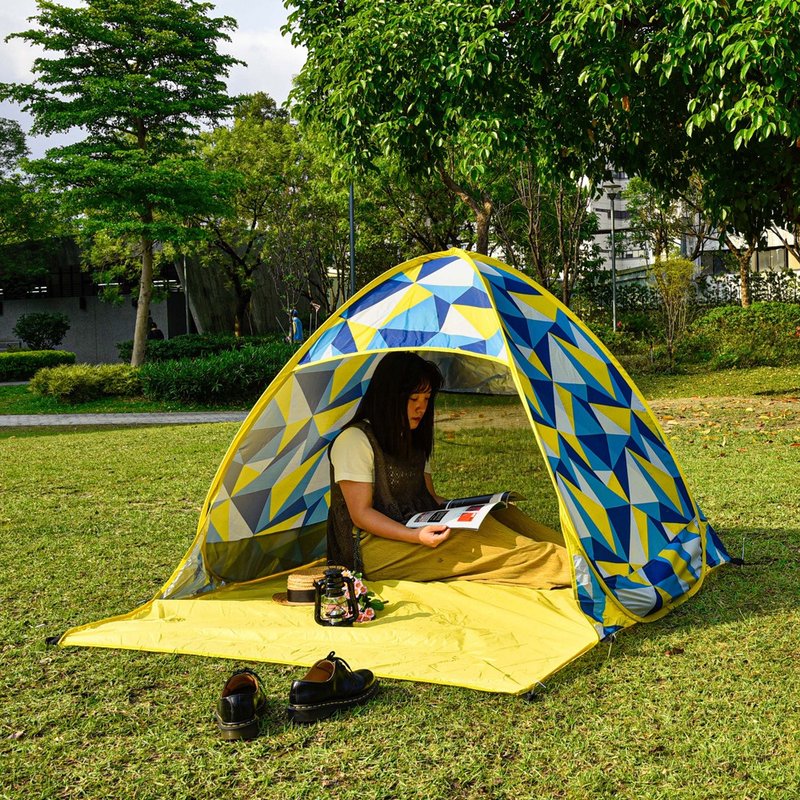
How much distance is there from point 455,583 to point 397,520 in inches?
17.0

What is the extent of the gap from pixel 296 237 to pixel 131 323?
801 cm

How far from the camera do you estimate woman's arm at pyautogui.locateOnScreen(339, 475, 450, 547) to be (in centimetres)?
456

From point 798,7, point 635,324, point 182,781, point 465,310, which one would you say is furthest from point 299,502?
point 635,324

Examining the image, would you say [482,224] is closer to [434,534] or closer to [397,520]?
[397,520]

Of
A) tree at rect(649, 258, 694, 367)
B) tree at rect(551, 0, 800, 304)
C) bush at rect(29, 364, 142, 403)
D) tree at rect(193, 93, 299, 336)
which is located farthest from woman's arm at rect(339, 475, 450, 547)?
tree at rect(193, 93, 299, 336)

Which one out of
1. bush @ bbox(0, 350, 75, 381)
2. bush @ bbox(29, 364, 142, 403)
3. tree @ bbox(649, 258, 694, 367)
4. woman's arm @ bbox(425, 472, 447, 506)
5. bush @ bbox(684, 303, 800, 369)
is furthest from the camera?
bush @ bbox(0, 350, 75, 381)

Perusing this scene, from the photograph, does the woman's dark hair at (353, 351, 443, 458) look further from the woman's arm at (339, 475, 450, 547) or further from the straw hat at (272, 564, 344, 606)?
the straw hat at (272, 564, 344, 606)

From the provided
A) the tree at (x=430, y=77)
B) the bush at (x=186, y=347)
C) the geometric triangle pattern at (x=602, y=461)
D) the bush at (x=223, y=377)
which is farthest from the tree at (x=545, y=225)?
the geometric triangle pattern at (x=602, y=461)

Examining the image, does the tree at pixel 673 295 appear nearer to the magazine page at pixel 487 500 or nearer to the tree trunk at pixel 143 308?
the tree trunk at pixel 143 308

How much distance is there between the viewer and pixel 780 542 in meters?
5.48

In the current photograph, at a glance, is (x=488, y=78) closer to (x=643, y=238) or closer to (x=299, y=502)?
(x=299, y=502)

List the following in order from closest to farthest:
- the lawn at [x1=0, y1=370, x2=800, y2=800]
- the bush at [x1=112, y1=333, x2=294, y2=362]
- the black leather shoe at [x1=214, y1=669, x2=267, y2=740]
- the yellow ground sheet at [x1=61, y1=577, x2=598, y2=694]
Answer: the lawn at [x1=0, y1=370, x2=800, y2=800]
the black leather shoe at [x1=214, y1=669, x2=267, y2=740]
the yellow ground sheet at [x1=61, y1=577, x2=598, y2=694]
the bush at [x1=112, y1=333, x2=294, y2=362]

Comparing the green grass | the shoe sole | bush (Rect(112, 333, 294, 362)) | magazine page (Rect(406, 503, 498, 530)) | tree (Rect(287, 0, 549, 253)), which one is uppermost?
tree (Rect(287, 0, 549, 253))

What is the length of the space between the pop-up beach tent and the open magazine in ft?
1.08
